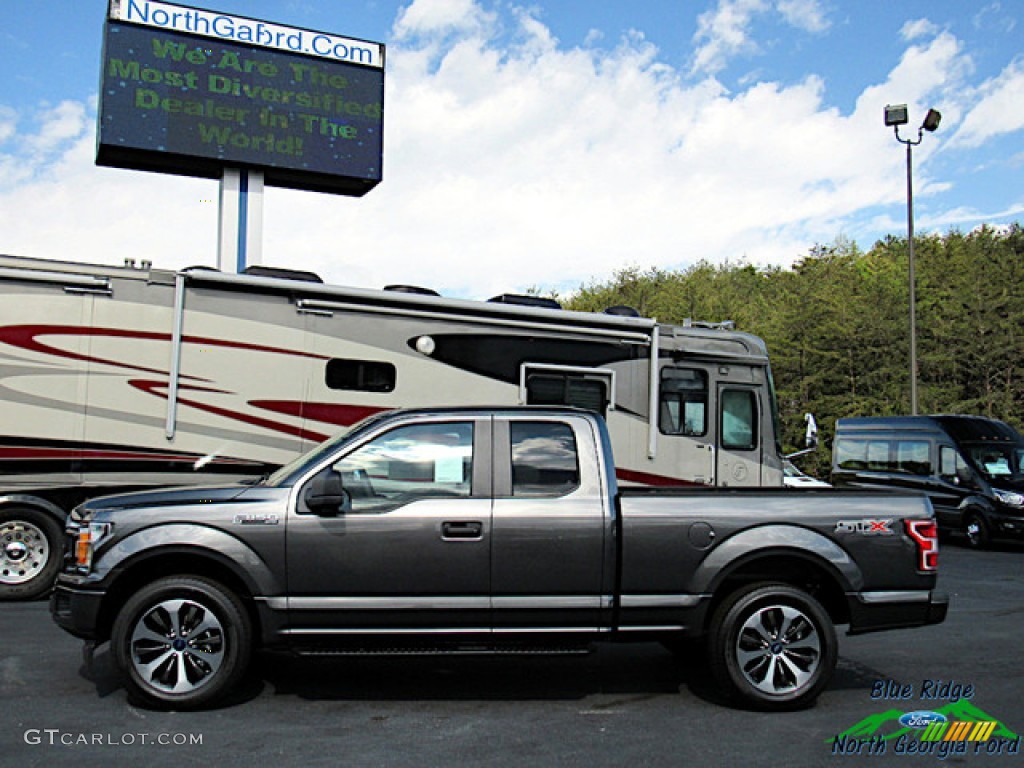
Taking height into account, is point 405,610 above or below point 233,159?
below

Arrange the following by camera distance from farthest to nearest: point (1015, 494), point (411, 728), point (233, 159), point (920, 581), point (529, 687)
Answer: point (233, 159) < point (1015, 494) < point (529, 687) < point (920, 581) < point (411, 728)

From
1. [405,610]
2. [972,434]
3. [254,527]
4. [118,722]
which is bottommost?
[118,722]

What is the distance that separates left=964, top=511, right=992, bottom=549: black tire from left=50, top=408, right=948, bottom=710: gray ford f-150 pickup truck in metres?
12.0

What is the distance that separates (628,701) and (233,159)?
17.1 meters

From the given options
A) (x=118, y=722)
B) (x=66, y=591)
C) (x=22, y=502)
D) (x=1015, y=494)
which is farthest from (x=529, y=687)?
(x=1015, y=494)

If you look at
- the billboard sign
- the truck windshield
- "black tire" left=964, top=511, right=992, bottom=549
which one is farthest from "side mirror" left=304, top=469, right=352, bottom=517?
the billboard sign

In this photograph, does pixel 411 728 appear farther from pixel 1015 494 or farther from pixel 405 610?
pixel 1015 494

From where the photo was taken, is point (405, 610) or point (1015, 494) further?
point (1015, 494)

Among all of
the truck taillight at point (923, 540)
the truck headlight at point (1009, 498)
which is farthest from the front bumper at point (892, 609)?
the truck headlight at point (1009, 498)

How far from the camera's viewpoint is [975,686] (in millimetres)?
6777

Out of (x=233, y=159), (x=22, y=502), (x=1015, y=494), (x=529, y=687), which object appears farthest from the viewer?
(x=233, y=159)

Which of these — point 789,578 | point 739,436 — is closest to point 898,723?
point 789,578

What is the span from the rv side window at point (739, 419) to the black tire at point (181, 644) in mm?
7904

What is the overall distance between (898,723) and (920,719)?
198 millimetres
